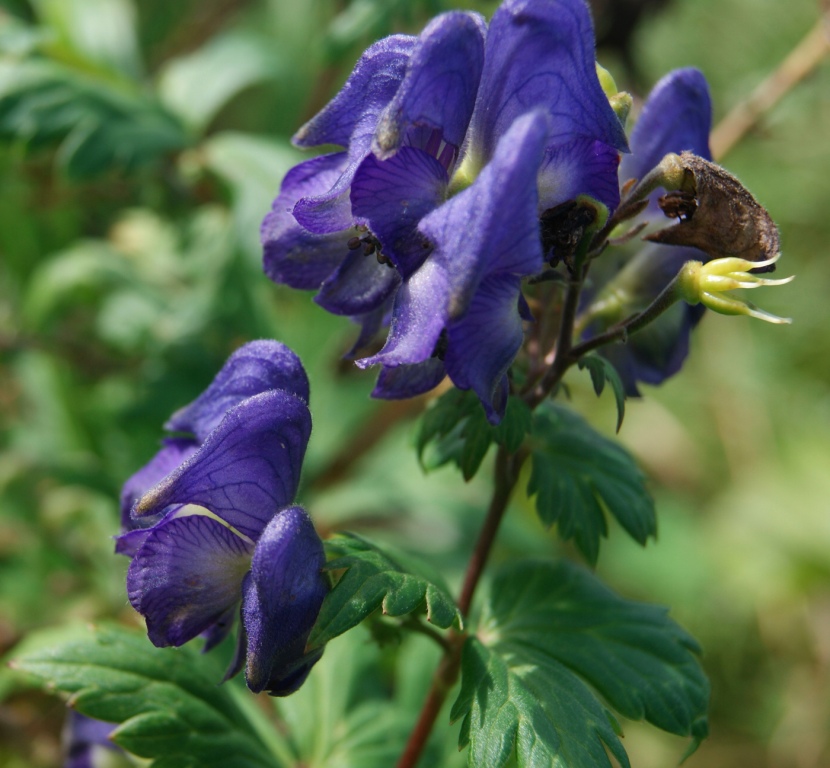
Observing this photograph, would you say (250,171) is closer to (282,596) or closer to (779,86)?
(779,86)

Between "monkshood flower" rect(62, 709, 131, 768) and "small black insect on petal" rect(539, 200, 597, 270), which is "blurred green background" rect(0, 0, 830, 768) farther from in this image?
"small black insect on petal" rect(539, 200, 597, 270)

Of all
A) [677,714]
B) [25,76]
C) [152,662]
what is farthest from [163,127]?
[677,714]

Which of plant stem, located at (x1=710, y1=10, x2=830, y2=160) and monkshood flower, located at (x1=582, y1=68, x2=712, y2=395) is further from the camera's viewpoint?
plant stem, located at (x1=710, y1=10, x2=830, y2=160)

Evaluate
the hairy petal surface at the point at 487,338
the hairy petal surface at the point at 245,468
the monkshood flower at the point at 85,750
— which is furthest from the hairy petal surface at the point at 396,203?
the monkshood flower at the point at 85,750

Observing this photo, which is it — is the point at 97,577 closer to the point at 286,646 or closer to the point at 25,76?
the point at 25,76

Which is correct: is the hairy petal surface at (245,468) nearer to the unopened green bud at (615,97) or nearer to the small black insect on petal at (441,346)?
the small black insect on petal at (441,346)

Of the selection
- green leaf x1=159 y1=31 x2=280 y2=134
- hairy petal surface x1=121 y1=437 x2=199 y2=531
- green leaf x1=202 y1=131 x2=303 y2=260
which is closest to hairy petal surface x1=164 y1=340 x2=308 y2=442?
hairy petal surface x1=121 y1=437 x2=199 y2=531

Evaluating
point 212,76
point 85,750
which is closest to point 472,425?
point 85,750
